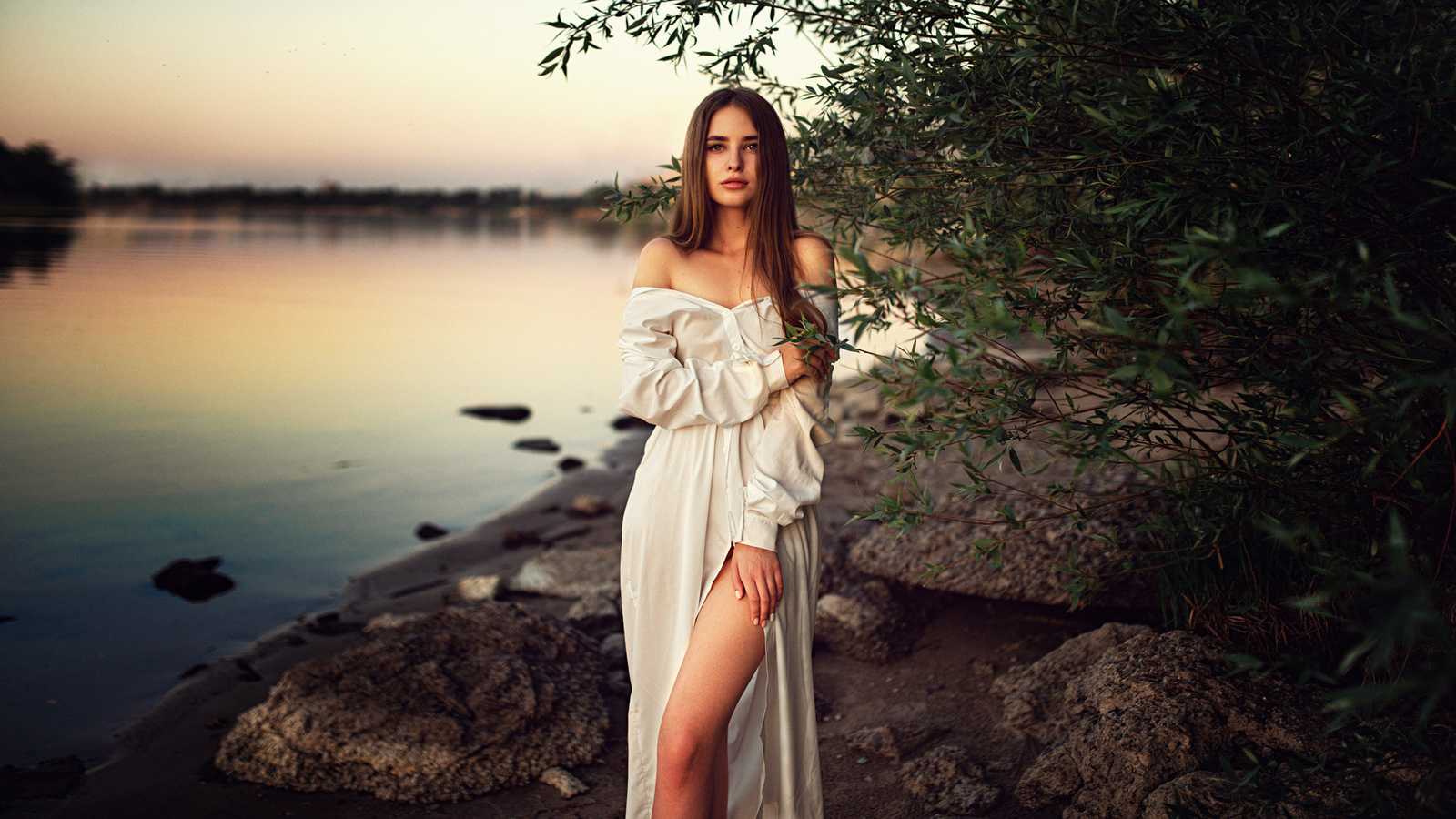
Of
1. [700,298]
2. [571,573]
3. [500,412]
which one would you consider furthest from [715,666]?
[500,412]

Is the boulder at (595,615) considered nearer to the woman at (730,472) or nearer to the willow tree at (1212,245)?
the woman at (730,472)

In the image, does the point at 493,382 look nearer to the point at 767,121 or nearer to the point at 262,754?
the point at 262,754

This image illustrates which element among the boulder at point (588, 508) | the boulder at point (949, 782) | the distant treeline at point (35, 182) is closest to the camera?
the boulder at point (949, 782)

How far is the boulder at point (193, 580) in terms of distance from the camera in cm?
738

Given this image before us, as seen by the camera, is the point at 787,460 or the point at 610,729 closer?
the point at 787,460

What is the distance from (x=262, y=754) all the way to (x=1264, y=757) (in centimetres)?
427

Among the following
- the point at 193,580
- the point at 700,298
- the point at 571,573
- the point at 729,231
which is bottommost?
the point at 193,580

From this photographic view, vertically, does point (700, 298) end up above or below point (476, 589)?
above

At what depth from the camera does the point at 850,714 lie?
14.8 ft

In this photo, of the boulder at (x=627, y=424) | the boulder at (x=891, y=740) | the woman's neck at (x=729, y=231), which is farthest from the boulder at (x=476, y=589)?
the boulder at (x=627, y=424)

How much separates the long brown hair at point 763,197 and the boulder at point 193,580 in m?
6.45

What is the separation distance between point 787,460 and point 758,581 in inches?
16.5

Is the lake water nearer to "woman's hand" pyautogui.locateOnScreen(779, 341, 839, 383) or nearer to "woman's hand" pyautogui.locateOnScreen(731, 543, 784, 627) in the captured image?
"woman's hand" pyautogui.locateOnScreen(731, 543, 784, 627)

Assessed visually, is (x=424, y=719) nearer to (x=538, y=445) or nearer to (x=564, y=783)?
(x=564, y=783)
